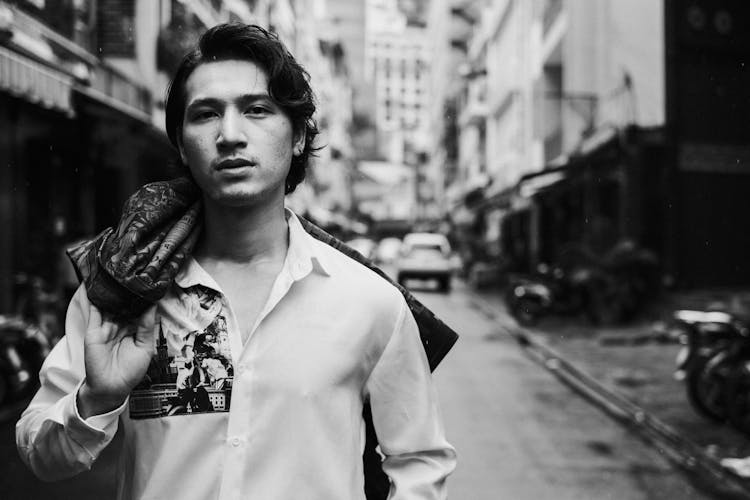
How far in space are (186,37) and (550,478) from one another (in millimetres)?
3475

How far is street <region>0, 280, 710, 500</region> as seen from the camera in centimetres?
393

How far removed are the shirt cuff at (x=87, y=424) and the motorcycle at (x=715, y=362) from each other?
5.93 m

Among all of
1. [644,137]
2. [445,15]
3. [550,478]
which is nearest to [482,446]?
[550,478]

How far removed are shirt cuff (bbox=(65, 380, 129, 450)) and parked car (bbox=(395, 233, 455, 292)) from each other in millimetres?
19822

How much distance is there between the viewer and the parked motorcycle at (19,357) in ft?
19.8

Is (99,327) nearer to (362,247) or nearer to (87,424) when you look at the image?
(87,424)

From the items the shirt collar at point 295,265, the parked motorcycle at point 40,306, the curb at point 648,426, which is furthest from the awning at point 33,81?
the shirt collar at point 295,265

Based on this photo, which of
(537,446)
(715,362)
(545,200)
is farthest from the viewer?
(545,200)

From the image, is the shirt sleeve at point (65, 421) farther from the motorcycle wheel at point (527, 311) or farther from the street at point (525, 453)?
the motorcycle wheel at point (527, 311)

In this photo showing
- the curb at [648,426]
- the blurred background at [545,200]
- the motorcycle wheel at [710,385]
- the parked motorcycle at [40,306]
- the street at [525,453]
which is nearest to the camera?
the street at [525,453]

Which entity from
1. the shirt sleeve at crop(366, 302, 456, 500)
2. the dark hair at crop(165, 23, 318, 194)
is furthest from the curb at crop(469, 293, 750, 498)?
the dark hair at crop(165, 23, 318, 194)

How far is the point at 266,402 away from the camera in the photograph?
1.49 meters

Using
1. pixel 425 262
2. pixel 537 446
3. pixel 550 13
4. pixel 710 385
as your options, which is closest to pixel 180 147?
pixel 537 446

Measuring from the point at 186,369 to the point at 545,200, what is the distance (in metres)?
23.0
